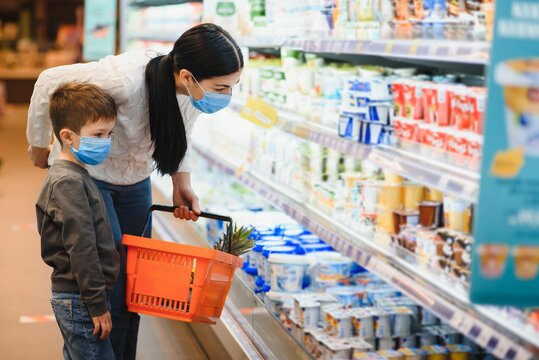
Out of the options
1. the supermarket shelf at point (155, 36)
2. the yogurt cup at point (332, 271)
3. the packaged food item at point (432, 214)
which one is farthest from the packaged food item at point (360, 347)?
the supermarket shelf at point (155, 36)

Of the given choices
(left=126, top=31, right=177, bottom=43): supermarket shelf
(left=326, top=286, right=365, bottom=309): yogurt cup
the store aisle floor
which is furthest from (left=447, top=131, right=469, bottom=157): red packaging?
(left=126, top=31, right=177, bottom=43): supermarket shelf

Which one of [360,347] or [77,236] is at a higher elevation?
[77,236]

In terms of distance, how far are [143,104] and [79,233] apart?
1.89 feet

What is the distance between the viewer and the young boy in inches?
107

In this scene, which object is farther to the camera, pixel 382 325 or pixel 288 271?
pixel 288 271

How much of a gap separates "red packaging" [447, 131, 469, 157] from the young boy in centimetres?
105

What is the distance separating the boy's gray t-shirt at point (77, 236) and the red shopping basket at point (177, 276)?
0.14m

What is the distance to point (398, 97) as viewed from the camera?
3191 millimetres

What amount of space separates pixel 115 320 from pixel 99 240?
475 mm

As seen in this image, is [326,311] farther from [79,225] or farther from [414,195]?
[79,225]

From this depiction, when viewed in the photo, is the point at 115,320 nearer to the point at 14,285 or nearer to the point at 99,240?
the point at 99,240

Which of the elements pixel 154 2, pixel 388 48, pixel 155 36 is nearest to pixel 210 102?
pixel 388 48

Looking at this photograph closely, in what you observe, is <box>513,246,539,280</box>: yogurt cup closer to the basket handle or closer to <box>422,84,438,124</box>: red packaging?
<box>422,84,438,124</box>: red packaging

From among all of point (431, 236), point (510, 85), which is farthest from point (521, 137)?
point (431, 236)
